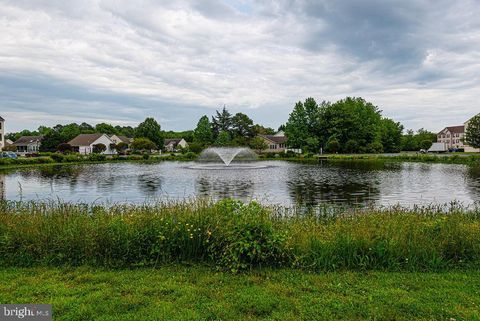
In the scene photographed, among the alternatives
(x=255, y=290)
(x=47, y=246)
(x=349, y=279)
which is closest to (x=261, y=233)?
(x=255, y=290)

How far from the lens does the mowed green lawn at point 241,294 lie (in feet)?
14.3

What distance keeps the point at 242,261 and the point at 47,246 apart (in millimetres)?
3874

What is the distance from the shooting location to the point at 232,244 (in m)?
6.06

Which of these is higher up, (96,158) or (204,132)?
(204,132)

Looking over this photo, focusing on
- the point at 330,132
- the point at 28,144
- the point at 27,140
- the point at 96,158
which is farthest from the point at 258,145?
the point at 27,140

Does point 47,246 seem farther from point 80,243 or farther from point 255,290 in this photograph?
point 255,290

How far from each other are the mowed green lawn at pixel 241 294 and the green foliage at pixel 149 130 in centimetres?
9274

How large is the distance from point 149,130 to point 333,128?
163ft

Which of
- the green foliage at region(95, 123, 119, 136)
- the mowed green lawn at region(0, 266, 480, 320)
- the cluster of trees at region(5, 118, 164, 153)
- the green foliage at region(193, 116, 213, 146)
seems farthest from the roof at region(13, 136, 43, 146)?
the mowed green lawn at region(0, 266, 480, 320)

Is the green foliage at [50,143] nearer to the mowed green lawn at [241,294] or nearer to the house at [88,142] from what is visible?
the house at [88,142]

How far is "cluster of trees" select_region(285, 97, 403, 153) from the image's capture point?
78438 mm

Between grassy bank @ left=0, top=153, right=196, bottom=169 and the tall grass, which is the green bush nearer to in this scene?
grassy bank @ left=0, top=153, right=196, bottom=169

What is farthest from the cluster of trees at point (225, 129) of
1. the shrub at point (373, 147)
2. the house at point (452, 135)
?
the house at point (452, 135)

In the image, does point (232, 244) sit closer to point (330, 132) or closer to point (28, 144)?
point (330, 132)
